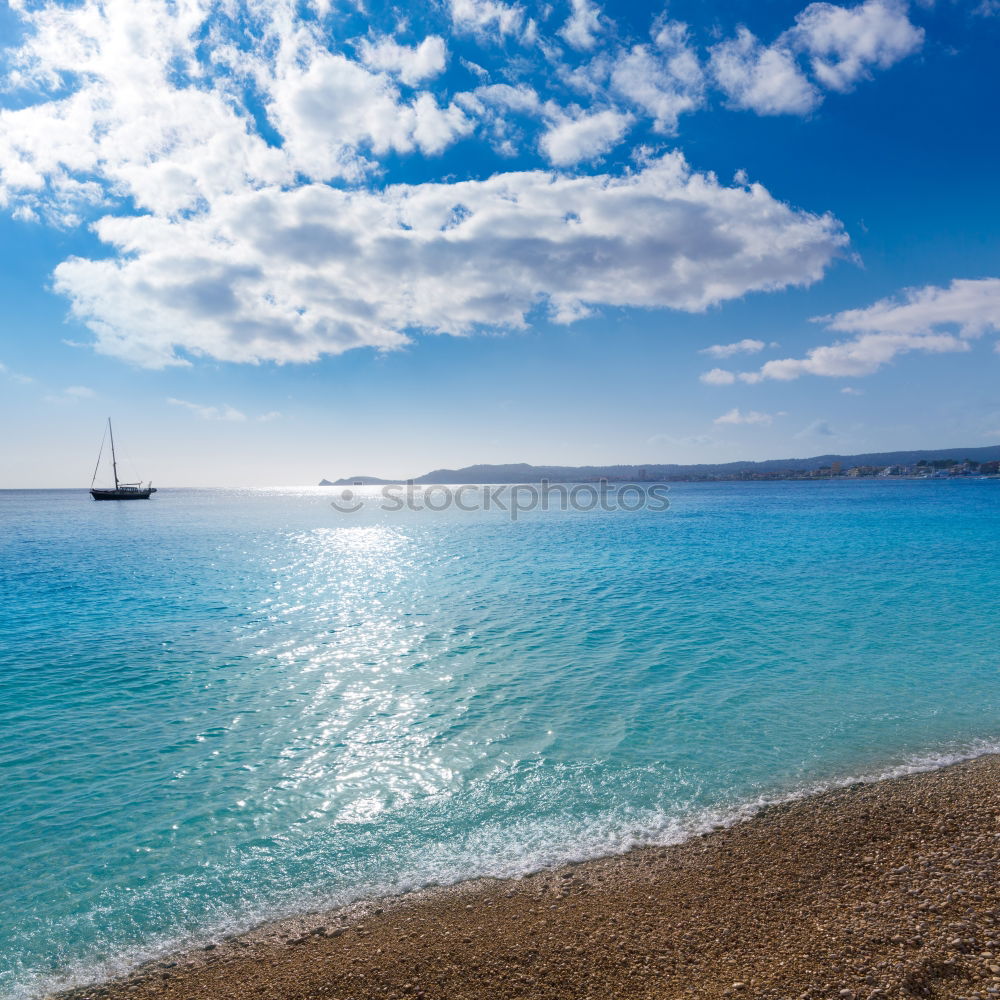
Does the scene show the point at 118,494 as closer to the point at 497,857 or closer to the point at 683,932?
the point at 497,857

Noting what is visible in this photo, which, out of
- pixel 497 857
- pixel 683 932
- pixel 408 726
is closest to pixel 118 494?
pixel 408 726

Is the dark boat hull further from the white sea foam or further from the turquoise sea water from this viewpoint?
the white sea foam

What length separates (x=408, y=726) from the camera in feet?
45.9

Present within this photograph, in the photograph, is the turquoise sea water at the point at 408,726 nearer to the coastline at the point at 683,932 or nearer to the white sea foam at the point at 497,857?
the white sea foam at the point at 497,857

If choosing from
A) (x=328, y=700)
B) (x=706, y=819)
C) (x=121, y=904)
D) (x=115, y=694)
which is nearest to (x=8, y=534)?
(x=115, y=694)

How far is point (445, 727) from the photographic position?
13859 mm

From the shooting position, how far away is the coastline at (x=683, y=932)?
5.96m

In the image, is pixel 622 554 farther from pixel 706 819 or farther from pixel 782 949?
pixel 782 949

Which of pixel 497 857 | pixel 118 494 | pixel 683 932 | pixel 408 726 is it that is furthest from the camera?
pixel 118 494

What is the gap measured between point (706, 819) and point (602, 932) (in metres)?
3.52

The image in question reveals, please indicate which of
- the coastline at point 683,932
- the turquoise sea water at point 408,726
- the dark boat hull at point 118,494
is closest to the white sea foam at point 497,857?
the turquoise sea water at point 408,726

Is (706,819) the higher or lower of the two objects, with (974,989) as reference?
lower

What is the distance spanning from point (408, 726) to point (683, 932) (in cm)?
864

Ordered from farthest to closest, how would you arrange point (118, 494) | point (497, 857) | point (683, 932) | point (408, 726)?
1. point (118, 494)
2. point (408, 726)
3. point (497, 857)
4. point (683, 932)
